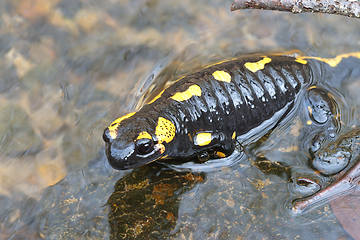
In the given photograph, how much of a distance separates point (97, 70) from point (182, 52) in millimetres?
1321

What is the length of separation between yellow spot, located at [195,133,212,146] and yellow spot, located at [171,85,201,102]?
0.52 meters

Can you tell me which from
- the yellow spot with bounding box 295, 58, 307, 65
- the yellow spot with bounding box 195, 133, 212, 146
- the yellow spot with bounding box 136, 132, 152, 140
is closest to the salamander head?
the yellow spot with bounding box 136, 132, 152, 140

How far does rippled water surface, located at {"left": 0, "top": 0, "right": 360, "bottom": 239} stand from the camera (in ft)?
10.7

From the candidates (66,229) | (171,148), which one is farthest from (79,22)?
(66,229)

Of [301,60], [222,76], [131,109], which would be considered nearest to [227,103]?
[222,76]

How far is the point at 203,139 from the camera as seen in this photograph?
4.04 metres

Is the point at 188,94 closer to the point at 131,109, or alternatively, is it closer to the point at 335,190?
the point at 131,109

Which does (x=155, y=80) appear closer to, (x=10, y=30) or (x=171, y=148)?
(x=171, y=148)

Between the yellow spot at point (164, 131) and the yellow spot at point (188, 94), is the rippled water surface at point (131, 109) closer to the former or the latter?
the yellow spot at point (164, 131)

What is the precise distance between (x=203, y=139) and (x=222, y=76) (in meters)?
0.91

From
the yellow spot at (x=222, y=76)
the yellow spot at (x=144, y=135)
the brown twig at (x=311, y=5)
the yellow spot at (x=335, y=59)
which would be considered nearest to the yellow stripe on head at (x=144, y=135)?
the yellow spot at (x=144, y=135)

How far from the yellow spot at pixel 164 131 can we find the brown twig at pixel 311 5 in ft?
5.04

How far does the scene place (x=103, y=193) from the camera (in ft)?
11.4

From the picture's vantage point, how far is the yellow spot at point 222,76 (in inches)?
167
